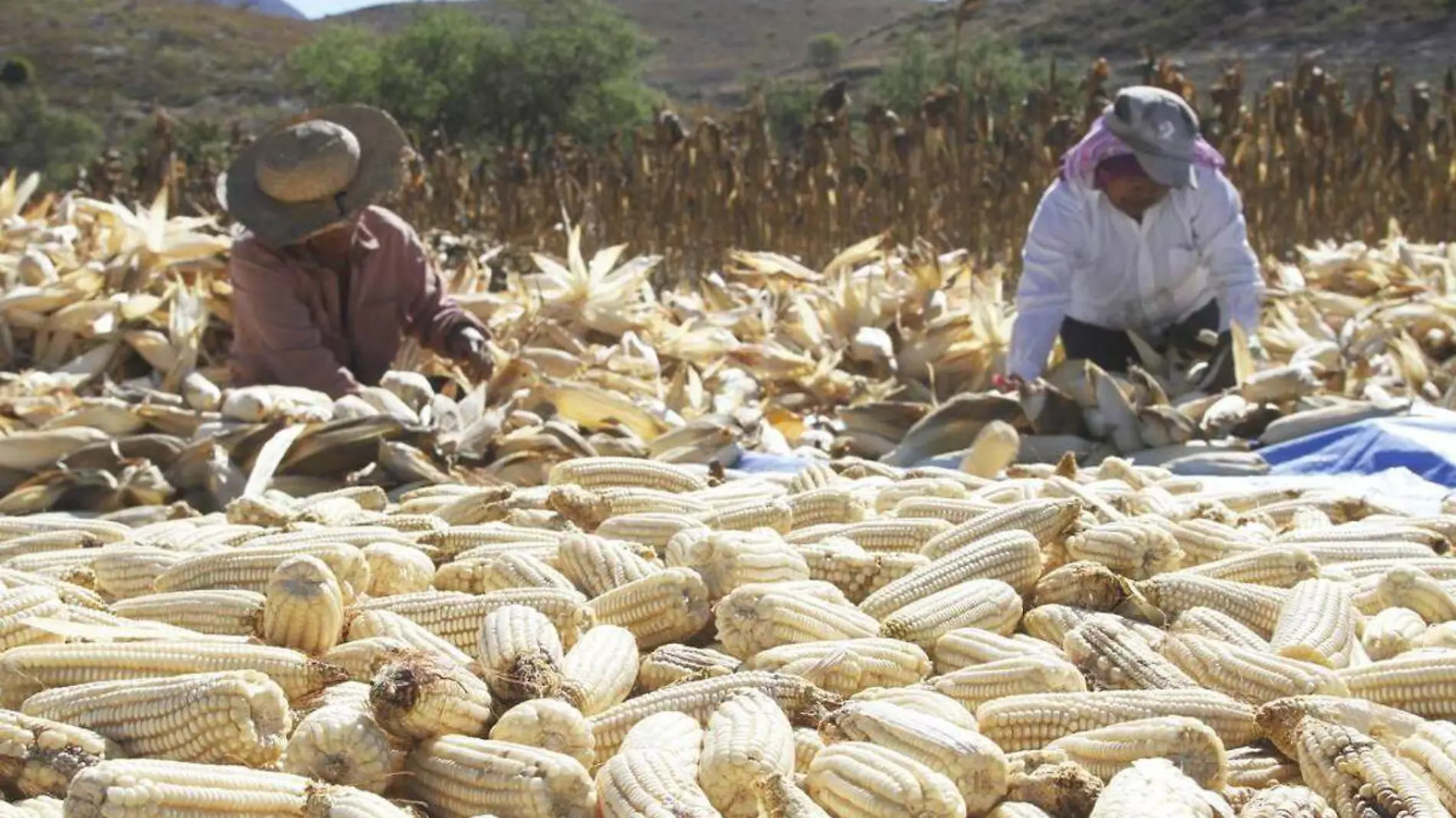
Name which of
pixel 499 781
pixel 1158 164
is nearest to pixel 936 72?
pixel 1158 164

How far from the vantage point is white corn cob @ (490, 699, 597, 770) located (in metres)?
1.90

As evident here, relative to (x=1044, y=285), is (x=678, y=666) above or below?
above

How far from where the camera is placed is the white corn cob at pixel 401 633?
86.7 inches

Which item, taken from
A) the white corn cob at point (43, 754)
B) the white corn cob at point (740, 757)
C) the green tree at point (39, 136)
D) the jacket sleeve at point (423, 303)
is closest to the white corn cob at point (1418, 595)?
the white corn cob at point (740, 757)

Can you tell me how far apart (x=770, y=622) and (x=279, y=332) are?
12.2 ft

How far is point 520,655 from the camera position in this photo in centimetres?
207

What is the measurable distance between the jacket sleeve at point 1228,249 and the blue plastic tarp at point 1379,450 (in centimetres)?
95

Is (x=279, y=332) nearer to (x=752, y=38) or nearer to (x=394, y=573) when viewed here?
(x=394, y=573)

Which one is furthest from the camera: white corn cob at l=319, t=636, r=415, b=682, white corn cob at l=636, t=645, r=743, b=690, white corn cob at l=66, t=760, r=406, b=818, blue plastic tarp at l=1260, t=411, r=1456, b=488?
blue plastic tarp at l=1260, t=411, r=1456, b=488

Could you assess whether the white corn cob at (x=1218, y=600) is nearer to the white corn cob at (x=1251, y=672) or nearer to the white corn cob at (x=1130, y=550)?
the white corn cob at (x=1130, y=550)

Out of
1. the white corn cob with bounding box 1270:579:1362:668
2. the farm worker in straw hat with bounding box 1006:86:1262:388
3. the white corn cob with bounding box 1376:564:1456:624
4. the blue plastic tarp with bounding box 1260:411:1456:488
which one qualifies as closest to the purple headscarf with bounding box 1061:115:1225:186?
the farm worker in straw hat with bounding box 1006:86:1262:388

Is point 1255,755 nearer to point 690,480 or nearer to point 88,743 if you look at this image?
point 88,743

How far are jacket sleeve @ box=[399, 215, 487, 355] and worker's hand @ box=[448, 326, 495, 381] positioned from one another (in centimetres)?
6

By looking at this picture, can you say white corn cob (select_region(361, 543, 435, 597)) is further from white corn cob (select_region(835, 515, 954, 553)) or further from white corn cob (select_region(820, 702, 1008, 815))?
white corn cob (select_region(820, 702, 1008, 815))
